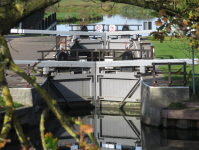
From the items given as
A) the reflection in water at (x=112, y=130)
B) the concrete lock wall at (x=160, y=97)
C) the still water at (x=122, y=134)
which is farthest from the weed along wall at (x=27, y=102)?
the concrete lock wall at (x=160, y=97)

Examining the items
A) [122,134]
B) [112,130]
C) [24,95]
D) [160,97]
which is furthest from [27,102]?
[160,97]

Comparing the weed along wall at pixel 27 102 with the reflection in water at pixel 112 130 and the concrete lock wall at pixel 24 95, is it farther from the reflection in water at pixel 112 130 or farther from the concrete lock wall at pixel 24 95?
the reflection in water at pixel 112 130

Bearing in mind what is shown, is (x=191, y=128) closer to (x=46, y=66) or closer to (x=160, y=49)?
(x=46, y=66)

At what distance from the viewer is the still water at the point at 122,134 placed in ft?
35.8

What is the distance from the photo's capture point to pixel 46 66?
1470 cm

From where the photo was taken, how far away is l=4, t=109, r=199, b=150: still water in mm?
10898

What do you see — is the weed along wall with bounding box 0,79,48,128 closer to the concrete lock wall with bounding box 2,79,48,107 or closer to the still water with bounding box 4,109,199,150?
the concrete lock wall with bounding box 2,79,48,107

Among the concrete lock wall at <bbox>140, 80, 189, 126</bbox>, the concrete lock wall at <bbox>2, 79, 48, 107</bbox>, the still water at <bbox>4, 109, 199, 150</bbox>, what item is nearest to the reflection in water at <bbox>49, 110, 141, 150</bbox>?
the still water at <bbox>4, 109, 199, 150</bbox>

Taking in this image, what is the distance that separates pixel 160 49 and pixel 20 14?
72.0 feet

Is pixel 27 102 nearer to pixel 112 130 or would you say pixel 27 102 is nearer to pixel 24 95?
pixel 24 95

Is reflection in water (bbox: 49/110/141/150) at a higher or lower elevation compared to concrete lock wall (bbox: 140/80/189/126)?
lower

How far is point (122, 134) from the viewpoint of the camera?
12867mm

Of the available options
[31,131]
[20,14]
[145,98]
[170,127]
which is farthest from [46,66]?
[20,14]

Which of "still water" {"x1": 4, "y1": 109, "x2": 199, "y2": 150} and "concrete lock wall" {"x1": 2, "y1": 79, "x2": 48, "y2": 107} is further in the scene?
"concrete lock wall" {"x1": 2, "y1": 79, "x2": 48, "y2": 107}
